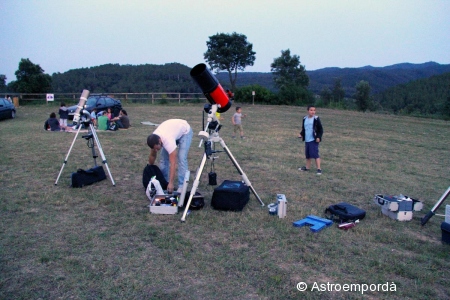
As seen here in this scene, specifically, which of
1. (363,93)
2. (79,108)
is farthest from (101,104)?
(363,93)

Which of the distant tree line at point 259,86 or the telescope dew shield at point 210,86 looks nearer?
the telescope dew shield at point 210,86

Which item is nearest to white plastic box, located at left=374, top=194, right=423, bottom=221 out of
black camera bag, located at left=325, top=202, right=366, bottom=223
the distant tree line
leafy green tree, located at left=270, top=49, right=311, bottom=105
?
black camera bag, located at left=325, top=202, right=366, bottom=223

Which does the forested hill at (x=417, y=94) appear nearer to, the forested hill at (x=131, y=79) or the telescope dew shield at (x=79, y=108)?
the forested hill at (x=131, y=79)

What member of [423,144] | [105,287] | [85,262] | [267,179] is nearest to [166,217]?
[85,262]

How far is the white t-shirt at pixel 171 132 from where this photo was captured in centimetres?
536

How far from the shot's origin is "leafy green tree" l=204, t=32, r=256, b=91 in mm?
47541

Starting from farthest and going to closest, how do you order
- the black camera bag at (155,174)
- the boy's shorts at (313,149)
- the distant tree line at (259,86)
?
the distant tree line at (259,86)
the boy's shorts at (313,149)
the black camera bag at (155,174)

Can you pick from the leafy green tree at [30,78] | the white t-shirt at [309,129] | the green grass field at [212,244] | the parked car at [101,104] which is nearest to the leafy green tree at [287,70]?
the leafy green tree at [30,78]

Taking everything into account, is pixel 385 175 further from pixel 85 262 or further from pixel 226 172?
pixel 85 262

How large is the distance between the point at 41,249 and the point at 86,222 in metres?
0.90

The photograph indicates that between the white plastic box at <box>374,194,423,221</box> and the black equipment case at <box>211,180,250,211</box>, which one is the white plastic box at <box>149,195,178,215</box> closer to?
the black equipment case at <box>211,180,250,211</box>

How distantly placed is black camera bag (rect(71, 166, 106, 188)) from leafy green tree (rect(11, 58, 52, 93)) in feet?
104

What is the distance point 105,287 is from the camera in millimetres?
3381

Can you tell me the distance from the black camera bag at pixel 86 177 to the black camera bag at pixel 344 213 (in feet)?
14.6
